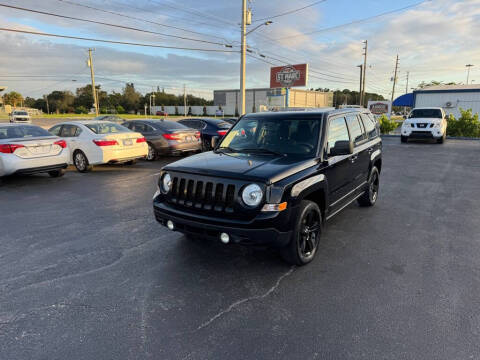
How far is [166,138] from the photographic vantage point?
1188 centimetres

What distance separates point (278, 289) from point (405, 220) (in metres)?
3.25

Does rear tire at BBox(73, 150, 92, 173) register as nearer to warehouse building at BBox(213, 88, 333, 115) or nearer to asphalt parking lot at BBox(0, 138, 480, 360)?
asphalt parking lot at BBox(0, 138, 480, 360)

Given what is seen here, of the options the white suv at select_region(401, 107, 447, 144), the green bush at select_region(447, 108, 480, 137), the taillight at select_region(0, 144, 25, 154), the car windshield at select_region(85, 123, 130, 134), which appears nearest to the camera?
the taillight at select_region(0, 144, 25, 154)

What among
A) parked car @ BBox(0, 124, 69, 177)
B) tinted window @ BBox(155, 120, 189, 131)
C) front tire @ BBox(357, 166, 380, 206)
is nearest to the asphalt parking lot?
front tire @ BBox(357, 166, 380, 206)

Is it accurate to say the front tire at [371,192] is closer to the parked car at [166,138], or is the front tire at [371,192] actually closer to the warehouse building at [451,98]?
the parked car at [166,138]

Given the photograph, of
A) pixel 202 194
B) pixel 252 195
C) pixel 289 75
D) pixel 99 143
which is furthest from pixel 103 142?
pixel 289 75

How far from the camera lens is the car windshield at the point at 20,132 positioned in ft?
27.2

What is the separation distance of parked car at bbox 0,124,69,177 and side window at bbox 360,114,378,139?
755cm

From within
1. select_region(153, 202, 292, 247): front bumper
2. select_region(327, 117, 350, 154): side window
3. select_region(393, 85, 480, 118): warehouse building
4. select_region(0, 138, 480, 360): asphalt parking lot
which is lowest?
select_region(0, 138, 480, 360): asphalt parking lot

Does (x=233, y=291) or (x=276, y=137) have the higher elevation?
(x=276, y=137)

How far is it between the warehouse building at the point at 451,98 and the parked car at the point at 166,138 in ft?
105

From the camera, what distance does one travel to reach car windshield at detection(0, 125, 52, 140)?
8289 mm

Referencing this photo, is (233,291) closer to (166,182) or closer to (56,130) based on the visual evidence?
(166,182)

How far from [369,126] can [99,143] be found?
7.39m
